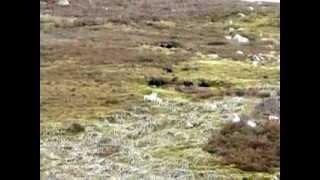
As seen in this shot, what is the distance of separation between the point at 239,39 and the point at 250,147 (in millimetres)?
793

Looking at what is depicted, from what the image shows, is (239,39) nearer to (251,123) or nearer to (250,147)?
(251,123)

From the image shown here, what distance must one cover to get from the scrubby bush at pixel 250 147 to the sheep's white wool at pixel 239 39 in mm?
603

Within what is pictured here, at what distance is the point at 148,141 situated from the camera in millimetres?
2969

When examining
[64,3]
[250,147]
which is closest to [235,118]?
[250,147]

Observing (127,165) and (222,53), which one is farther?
(222,53)

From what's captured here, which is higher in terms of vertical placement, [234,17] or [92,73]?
[234,17]

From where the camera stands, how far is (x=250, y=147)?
Result: 2.79m

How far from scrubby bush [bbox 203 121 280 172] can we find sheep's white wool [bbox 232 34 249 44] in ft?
1.98

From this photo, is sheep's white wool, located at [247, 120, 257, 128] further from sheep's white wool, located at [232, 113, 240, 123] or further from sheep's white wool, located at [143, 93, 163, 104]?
sheep's white wool, located at [143, 93, 163, 104]

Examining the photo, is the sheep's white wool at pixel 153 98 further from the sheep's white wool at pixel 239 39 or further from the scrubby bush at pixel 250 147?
the sheep's white wool at pixel 239 39
